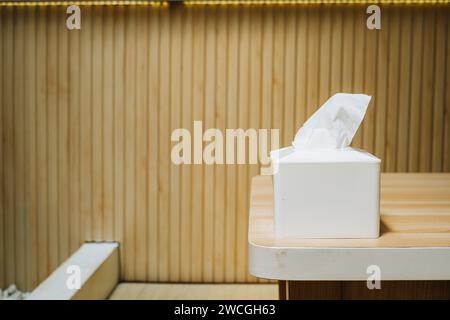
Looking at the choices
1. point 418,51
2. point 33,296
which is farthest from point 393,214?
point 418,51

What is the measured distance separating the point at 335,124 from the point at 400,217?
36cm

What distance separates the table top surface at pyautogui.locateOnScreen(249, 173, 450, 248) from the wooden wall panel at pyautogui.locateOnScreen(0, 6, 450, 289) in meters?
1.56

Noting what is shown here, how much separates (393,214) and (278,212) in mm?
443

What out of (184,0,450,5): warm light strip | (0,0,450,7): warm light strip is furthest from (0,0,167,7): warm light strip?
(184,0,450,5): warm light strip

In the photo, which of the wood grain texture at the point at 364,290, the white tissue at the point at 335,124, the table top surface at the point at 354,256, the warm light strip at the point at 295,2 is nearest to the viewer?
the table top surface at the point at 354,256

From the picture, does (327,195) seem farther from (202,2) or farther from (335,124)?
(202,2)

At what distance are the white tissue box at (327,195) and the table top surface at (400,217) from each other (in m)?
0.03

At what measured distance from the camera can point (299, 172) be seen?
4.28 ft

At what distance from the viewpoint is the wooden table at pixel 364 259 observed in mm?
1228

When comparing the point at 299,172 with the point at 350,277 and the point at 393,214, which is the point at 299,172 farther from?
the point at 393,214

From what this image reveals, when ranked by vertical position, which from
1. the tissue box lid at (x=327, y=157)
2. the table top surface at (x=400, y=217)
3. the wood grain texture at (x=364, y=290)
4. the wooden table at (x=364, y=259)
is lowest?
the wood grain texture at (x=364, y=290)

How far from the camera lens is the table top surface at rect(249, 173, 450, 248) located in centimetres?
128

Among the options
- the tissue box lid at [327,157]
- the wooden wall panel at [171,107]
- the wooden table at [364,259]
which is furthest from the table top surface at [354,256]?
the wooden wall panel at [171,107]

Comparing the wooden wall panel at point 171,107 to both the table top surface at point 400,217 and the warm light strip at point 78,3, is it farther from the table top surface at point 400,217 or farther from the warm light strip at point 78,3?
the table top surface at point 400,217
